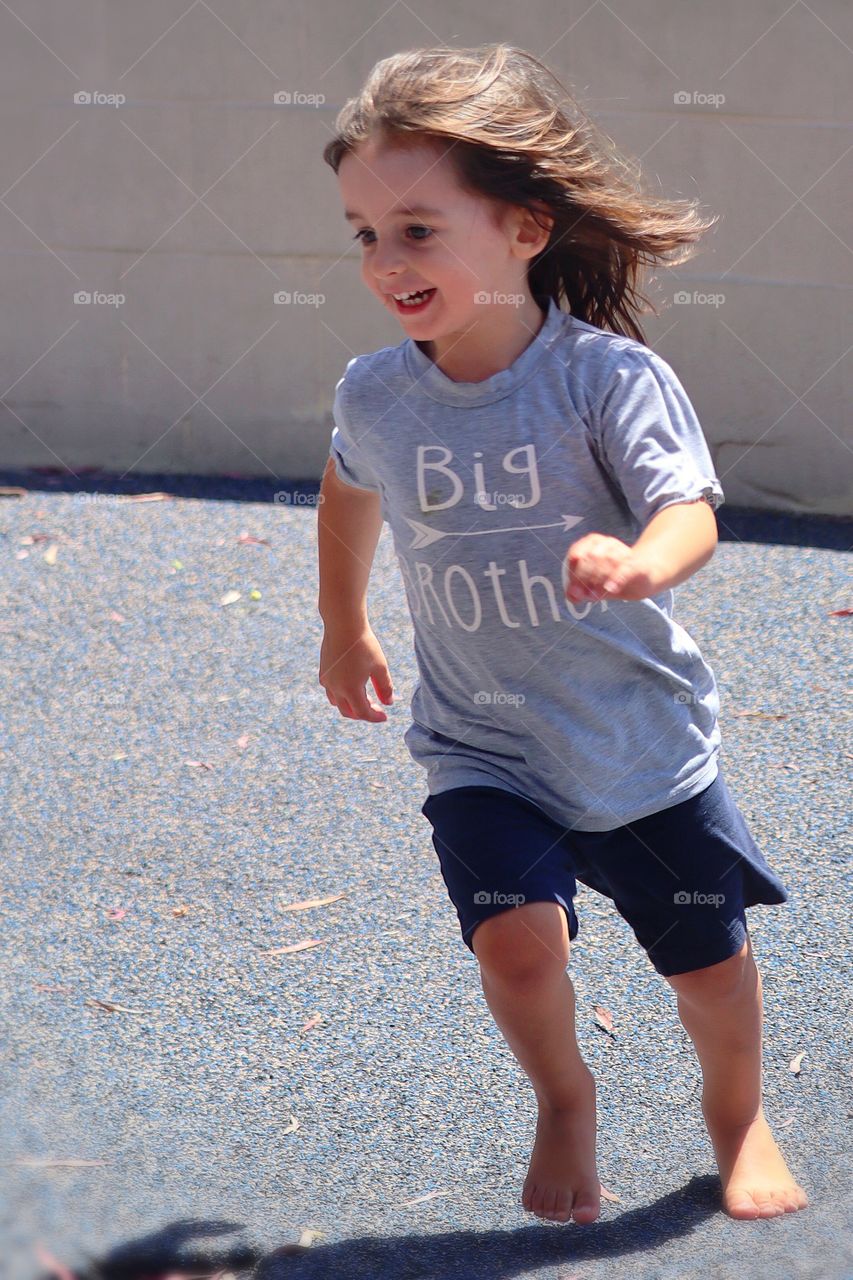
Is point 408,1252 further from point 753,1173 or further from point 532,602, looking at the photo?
point 532,602

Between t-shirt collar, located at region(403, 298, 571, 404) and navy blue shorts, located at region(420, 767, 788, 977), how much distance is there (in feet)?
1.90

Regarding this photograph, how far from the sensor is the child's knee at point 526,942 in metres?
2.00

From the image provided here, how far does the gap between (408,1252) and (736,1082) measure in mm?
579

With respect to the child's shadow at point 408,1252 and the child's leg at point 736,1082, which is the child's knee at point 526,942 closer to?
the child's leg at point 736,1082

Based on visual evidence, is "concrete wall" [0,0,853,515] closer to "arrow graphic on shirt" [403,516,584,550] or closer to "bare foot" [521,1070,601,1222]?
"arrow graphic on shirt" [403,516,584,550]

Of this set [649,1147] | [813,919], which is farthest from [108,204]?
→ [649,1147]

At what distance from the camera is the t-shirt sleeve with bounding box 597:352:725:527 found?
1918 mm

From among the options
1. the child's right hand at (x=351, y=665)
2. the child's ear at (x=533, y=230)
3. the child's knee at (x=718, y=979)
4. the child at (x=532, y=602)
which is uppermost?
the child's ear at (x=533, y=230)

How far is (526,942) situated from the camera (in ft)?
6.57

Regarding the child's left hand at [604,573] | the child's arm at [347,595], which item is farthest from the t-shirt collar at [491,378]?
the child's left hand at [604,573]

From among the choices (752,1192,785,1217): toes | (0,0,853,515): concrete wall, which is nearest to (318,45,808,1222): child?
(752,1192,785,1217): toes

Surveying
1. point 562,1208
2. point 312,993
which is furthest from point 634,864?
point 312,993

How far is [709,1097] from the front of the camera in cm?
230

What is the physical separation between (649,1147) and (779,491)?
14.5 feet
